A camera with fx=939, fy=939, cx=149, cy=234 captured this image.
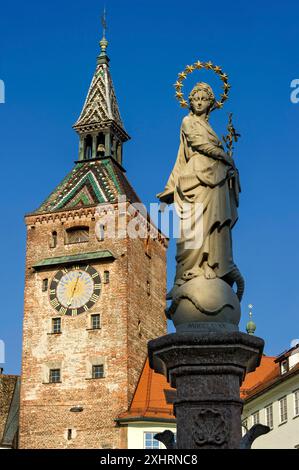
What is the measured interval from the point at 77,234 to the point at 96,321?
18.2 ft

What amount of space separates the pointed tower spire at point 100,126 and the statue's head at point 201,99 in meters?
46.9

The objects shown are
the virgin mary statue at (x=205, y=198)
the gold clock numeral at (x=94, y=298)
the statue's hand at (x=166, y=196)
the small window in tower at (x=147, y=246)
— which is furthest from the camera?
the small window in tower at (x=147, y=246)

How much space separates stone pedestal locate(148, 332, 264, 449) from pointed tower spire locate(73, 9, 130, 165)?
4853 centimetres

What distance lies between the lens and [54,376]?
50.9 metres

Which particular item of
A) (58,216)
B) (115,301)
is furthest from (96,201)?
(115,301)

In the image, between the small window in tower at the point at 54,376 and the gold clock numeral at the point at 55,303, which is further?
the gold clock numeral at the point at 55,303

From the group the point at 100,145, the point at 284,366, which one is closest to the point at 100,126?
the point at 100,145

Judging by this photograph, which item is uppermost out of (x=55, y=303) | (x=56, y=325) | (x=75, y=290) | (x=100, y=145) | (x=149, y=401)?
(x=100, y=145)

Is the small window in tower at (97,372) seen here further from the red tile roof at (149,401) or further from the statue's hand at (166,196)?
the statue's hand at (166,196)

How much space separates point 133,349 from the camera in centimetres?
5088

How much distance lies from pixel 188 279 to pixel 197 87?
2.33 meters

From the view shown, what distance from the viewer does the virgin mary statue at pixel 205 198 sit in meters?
10.1

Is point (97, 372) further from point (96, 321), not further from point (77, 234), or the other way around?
point (77, 234)

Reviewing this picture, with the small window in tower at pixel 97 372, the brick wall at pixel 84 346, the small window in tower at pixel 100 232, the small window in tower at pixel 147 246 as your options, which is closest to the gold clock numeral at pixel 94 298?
the brick wall at pixel 84 346
